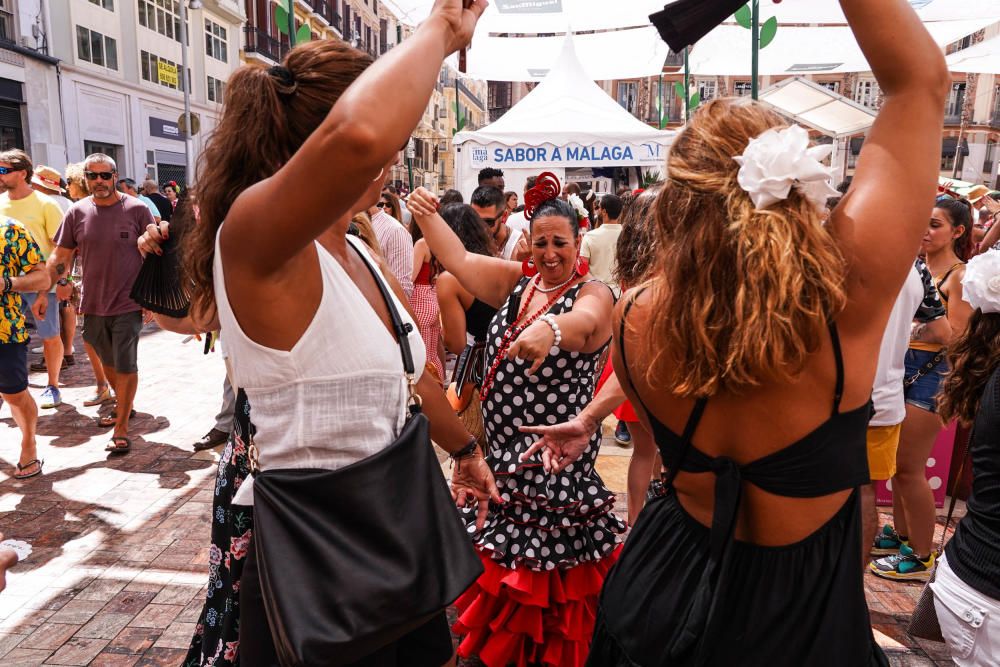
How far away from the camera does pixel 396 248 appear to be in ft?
19.3

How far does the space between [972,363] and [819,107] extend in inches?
506

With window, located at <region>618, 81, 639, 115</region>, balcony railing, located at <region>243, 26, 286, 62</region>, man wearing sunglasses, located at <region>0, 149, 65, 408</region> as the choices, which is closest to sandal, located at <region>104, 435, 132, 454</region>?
man wearing sunglasses, located at <region>0, 149, 65, 408</region>

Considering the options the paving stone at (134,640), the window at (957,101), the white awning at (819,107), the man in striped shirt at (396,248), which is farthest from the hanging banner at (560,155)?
the window at (957,101)

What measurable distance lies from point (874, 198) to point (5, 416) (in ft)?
23.2

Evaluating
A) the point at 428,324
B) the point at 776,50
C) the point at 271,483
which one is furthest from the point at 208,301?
the point at 776,50

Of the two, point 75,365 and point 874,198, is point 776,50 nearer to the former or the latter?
point 75,365

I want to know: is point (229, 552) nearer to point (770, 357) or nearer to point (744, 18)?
point (770, 357)

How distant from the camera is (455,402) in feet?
12.7

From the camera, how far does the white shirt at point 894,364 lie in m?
3.23

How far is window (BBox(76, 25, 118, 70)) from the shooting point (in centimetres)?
2092

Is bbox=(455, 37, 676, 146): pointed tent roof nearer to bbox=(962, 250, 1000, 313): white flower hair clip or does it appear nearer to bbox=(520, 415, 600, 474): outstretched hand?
bbox=(962, 250, 1000, 313): white flower hair clip

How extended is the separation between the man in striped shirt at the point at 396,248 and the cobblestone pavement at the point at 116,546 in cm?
209

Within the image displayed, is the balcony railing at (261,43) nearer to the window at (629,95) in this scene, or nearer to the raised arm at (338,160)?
the window at (629,95)

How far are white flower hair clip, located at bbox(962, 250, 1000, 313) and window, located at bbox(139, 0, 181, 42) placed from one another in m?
27.9
